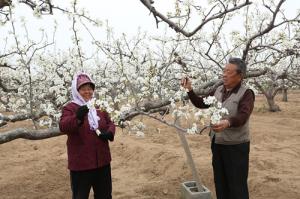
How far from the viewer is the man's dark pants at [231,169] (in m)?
3.70

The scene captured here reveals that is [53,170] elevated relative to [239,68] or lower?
lower

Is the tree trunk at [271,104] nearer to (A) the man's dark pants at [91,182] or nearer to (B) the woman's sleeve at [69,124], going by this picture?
(A) the man's dark pants at [91,182]

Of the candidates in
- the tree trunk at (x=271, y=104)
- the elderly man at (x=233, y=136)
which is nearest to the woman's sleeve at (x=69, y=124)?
the elderly man at (x=233, y=136)

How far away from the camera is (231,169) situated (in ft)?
12.3

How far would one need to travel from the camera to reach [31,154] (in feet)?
32.2

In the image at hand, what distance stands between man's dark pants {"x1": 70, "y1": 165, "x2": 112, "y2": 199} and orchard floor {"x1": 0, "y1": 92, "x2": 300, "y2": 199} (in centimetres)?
165

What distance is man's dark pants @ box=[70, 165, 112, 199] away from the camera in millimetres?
3570

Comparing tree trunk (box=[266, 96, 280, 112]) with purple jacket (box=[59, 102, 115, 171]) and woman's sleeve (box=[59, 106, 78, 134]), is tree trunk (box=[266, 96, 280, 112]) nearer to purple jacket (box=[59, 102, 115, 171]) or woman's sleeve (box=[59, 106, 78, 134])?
purple jacket (box=[59, 102, 115, 171])

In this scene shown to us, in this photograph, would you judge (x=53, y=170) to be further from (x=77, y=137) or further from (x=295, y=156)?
(x=295, y=156)

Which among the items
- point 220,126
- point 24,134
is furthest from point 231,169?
point 24,134

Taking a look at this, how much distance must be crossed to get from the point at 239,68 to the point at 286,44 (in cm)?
120

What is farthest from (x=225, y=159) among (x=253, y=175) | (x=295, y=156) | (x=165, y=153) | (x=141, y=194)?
(x=295, y=156)

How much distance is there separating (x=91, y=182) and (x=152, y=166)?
4331 mm

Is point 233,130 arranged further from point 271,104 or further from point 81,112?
point 271,104
